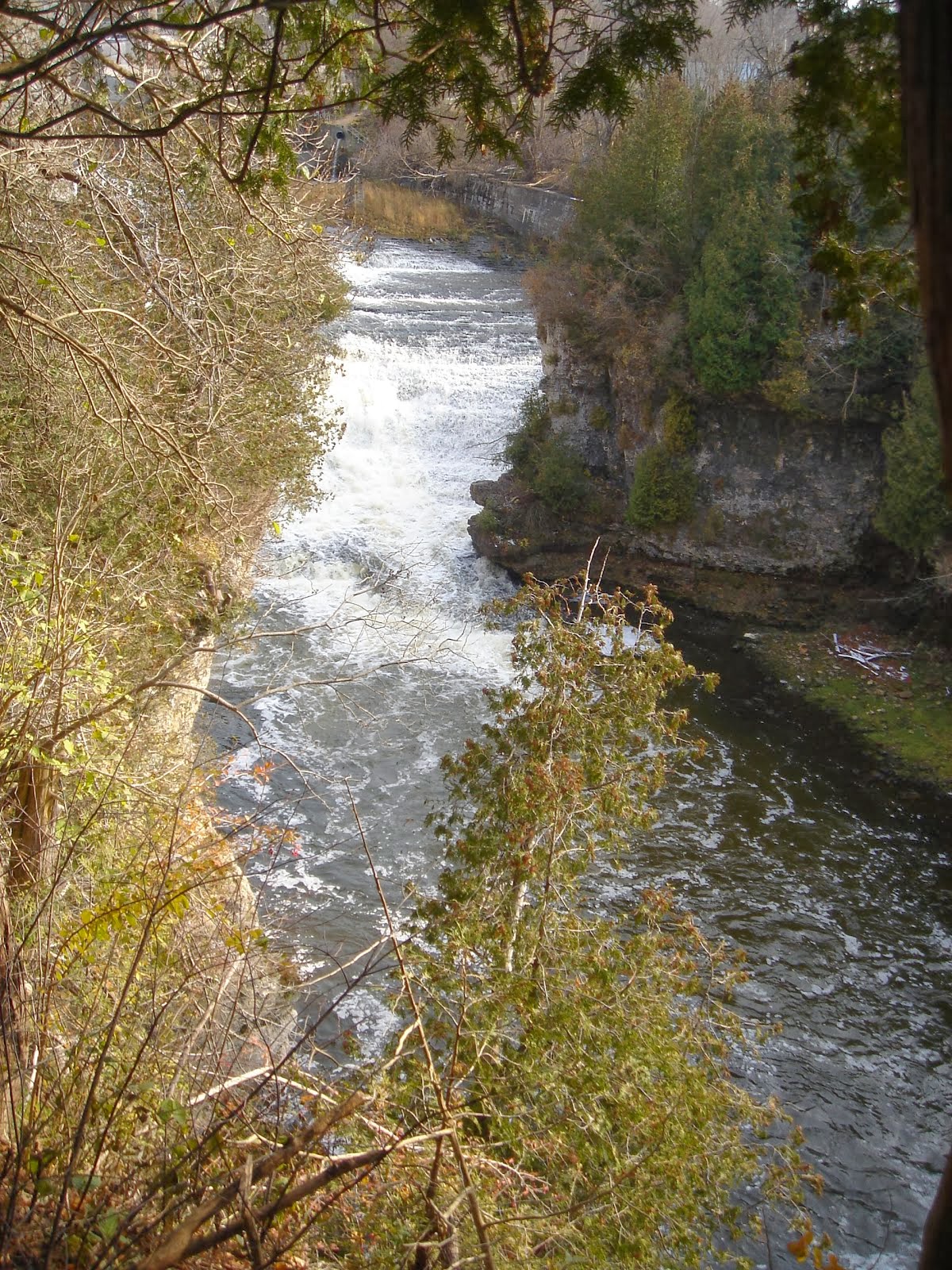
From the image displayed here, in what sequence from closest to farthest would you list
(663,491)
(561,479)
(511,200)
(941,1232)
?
(941,1232) < (663,491) < (561,479) < (511,200)

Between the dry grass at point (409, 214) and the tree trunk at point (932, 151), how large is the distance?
32.2m

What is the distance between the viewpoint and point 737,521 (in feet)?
64.2

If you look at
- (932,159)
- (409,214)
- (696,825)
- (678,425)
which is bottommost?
(696,825)

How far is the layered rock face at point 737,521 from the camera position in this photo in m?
19.0

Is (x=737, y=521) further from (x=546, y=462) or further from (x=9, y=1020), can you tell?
(x=9, y=1020)

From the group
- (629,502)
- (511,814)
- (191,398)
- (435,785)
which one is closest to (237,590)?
(191,398)

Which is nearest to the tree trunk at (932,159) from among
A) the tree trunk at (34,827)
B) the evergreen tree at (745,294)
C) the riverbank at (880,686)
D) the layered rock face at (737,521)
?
the tree trunk at (34,827)

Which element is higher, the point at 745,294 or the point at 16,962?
the point at 745,294

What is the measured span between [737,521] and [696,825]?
8529mm

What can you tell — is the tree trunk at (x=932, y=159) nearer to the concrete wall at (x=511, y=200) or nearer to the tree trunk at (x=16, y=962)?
the tree trunk at (x=16, y=962)

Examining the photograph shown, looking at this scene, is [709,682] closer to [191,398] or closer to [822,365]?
[191,398]

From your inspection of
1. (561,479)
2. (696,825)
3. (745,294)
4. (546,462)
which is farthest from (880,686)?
(546,462)

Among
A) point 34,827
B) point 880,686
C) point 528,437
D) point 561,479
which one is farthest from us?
point 528,437

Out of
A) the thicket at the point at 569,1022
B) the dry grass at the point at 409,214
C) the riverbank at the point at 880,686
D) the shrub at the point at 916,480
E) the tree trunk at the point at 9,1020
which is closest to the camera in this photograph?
the tree trunk at the point at 9,1020
